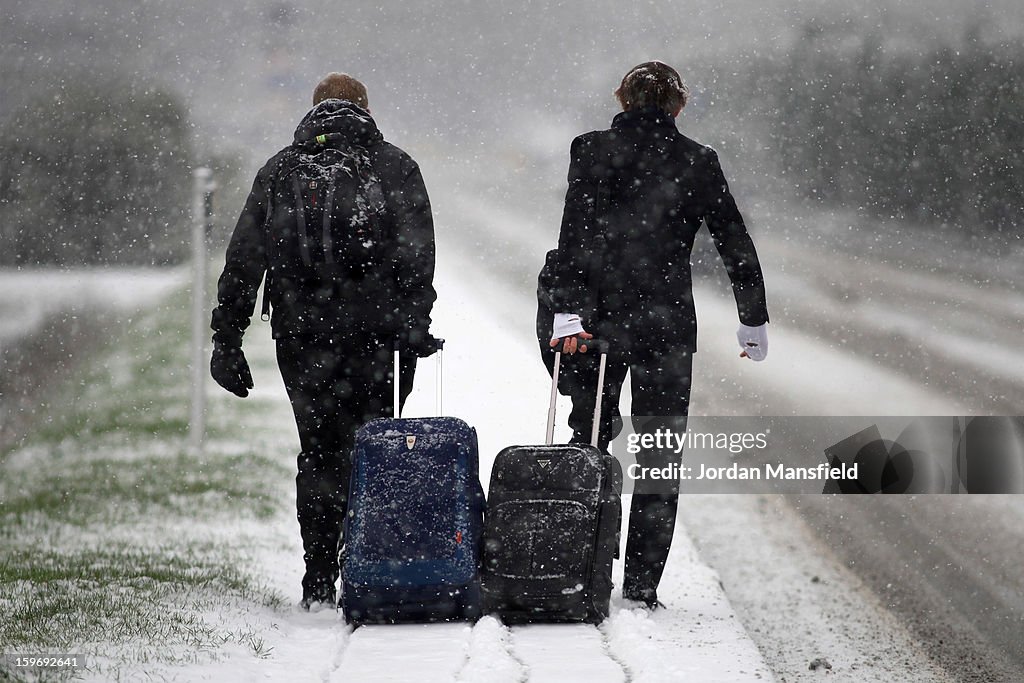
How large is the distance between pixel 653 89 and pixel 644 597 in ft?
6.09

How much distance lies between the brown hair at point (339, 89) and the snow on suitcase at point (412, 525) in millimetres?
1185

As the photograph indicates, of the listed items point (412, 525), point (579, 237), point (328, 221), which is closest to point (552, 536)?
point (412, 525)

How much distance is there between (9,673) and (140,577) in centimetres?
186

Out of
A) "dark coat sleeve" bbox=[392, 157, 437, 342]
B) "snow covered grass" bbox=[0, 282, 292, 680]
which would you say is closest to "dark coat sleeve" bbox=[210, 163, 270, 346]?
"dark coat sleeve" bbox=[392, 157, 437, 342]

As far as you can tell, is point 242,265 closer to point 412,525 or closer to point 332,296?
point 332,296

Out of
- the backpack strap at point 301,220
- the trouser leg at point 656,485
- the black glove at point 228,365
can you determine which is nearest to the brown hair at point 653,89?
the trouser leg at point 656,485

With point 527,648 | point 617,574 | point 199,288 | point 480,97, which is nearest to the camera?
point 527,648

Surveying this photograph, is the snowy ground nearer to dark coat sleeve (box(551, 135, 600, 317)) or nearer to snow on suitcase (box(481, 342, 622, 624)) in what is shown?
snow on suitcase (box(481, 342, 622, 624))

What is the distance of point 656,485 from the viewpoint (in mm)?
4477

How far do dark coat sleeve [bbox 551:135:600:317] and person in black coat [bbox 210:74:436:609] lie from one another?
1.55 feet

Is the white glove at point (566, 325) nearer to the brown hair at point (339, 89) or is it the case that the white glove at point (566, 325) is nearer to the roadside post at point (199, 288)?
the brown hair at point (339, 89)

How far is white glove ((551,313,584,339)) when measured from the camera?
14.3ft

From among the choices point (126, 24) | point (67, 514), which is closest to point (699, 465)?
point (67, 514)

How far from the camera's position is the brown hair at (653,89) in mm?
4414
